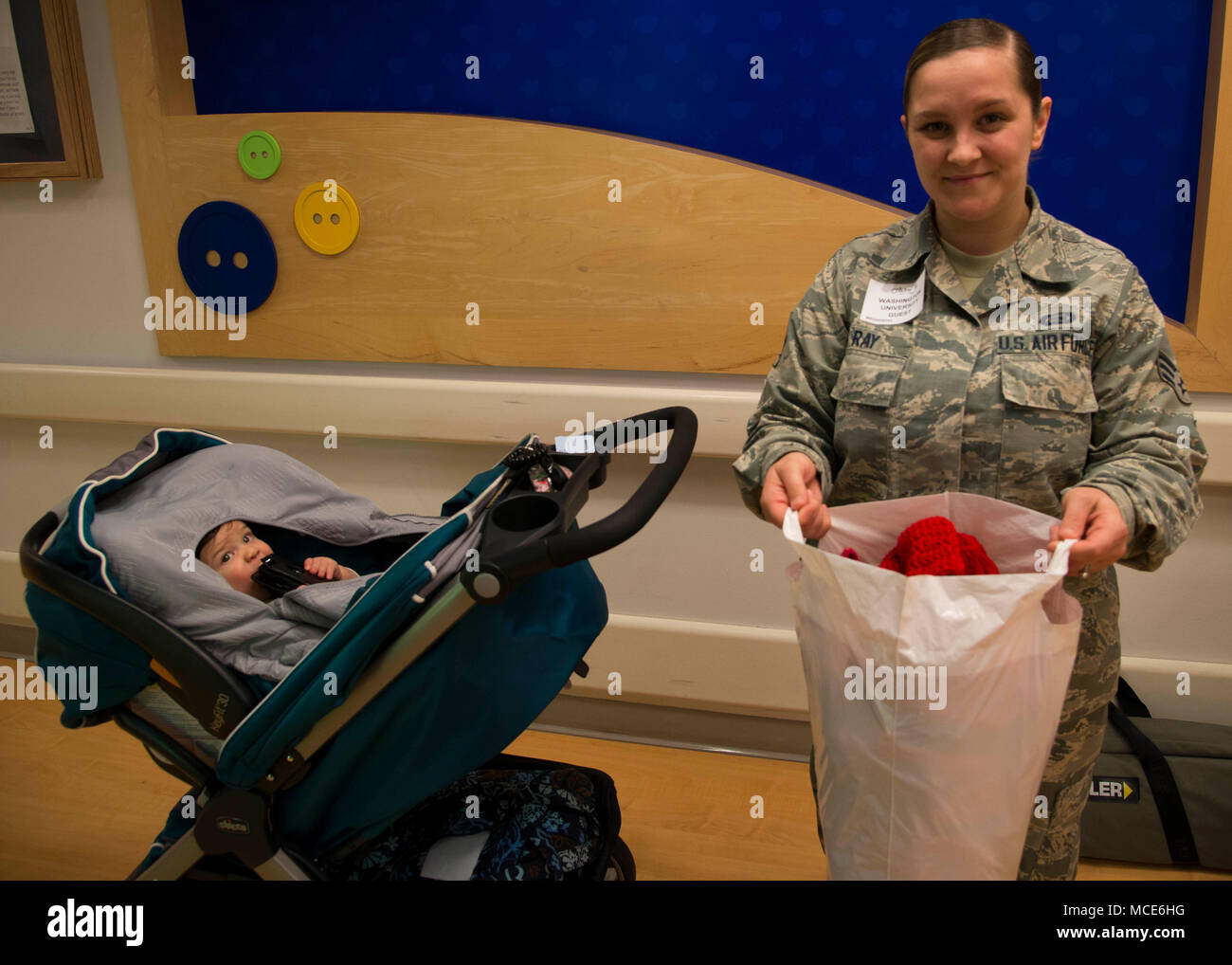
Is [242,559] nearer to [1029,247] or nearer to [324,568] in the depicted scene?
[324,568]

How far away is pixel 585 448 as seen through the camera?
57.6 inches

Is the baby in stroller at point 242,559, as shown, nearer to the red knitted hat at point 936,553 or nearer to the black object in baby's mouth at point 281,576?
the black object in baby's mouth at point 281,576

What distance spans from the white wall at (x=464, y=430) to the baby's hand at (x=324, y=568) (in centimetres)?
68

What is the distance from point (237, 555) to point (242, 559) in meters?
0.01

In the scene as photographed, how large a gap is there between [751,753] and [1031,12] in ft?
6.19

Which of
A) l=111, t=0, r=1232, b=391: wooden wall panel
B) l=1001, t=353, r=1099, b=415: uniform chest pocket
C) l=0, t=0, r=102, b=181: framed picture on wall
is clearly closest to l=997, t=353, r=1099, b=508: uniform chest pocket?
l=1001, t=353, r=1099, b=415: uniform chest pocket

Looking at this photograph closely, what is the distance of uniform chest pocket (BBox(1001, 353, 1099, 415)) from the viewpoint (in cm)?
121

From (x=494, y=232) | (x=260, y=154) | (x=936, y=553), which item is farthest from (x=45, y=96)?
(x=936, y=553)

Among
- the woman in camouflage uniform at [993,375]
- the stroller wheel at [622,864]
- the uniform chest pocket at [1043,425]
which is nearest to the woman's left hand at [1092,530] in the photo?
the woman in camouflage uniform at [993,375]

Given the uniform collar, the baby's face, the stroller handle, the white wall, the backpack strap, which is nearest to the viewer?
the stroller handle

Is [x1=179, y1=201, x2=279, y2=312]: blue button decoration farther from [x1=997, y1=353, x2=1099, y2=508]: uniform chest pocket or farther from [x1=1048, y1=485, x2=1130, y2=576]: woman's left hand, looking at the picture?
[x1=1048, y1=485, x2=1130, y2=576]: woman's left hand

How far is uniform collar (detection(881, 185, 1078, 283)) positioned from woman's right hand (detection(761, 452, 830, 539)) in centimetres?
35

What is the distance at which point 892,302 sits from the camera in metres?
1.30
